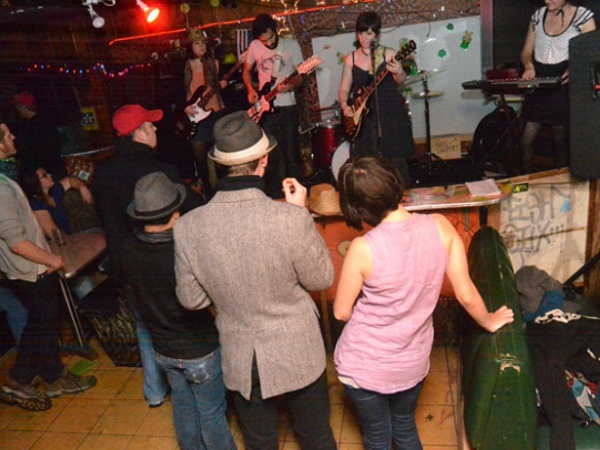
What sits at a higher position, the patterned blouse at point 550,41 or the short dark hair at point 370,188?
the patterned blouse at point 550,41

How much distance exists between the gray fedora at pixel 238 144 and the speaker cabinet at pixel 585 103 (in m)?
2.14

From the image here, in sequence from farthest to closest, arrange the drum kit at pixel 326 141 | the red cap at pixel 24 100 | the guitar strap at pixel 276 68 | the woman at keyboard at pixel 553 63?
1. the drum kit at pixel 326 141
2. the guitar strap at pixel 276 68
3. the red cap at pixel 24 100
4. the woman at keyboard at pixel 553 63

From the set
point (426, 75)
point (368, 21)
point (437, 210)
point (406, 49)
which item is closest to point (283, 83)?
point (368, 21)

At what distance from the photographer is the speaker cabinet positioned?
2.95 metres

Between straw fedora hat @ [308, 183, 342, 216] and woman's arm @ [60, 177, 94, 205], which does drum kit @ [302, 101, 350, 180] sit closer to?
straw fedora hat @ [308, 183, 342, 216]

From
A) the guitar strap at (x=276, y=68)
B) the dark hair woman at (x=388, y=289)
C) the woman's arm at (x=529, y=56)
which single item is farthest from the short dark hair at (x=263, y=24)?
the dark hair woman at (x=388, y=289)

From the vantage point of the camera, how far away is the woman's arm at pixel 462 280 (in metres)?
1.91

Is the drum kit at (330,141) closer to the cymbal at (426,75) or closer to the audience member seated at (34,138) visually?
the cymbal at (426,75)

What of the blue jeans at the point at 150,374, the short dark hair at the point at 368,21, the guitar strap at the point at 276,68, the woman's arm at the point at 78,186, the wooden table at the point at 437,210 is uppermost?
the short dark hair at the point at 368,21

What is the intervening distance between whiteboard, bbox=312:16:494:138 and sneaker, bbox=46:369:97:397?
4.62 meters

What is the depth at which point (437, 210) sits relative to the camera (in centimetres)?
329

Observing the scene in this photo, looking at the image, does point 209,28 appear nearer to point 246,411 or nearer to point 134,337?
point 134,337

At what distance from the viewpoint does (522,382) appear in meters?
2.02

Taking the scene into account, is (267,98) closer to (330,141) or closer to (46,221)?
(330,141)
